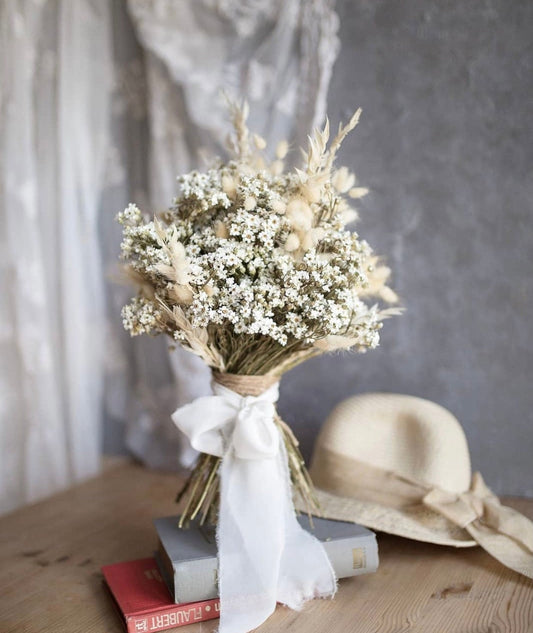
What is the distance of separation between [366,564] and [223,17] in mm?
1330

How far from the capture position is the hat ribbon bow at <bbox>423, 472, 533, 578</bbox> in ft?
3.33

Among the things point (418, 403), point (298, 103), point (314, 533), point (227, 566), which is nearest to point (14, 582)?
point (227, 566)

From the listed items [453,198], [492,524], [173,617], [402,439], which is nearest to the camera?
[173,617]

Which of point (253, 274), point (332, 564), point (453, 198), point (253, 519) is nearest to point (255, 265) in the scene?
point (253, 274)

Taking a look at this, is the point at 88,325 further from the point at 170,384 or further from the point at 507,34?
the point at 507,34

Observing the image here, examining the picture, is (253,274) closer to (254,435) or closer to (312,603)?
(254,435)

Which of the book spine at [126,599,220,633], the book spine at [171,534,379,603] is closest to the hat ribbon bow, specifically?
the book spine at [171,534,379,603]

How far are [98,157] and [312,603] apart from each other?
4.35ft

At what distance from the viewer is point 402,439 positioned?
1.23 metres

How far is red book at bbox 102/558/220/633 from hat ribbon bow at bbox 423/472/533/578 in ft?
1.51

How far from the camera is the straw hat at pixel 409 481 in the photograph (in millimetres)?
1060

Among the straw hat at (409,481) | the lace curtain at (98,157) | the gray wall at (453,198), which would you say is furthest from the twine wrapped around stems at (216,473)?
the lace curtain at (98,157)

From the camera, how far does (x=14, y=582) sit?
1025mm

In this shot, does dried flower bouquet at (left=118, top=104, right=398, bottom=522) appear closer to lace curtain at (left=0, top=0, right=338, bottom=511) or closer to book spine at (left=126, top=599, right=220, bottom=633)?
book spine at (left=126, top=599, right=220, bottom=633)
